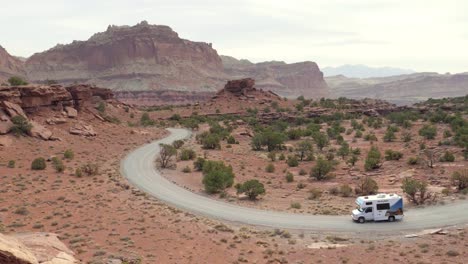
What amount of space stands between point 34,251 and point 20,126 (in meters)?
37.4

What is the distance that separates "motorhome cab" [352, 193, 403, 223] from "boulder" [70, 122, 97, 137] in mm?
42090

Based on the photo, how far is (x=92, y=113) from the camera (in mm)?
67188

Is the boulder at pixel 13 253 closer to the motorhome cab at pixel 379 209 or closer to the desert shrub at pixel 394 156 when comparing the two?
the motorhome cab at pixel 379 209

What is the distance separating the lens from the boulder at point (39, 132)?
4963cm

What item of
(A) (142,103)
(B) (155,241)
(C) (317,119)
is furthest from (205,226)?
(A) (142,103)

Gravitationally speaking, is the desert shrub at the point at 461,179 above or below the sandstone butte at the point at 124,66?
below

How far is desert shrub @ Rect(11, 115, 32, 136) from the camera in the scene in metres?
47.6

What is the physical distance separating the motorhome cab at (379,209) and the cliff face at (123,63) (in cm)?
15573

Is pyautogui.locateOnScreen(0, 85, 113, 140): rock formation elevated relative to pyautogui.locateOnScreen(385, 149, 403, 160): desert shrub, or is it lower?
elevated

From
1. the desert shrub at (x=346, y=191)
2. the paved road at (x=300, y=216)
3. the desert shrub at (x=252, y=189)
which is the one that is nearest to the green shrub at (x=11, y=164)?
the paved road at (x=300, y=216)

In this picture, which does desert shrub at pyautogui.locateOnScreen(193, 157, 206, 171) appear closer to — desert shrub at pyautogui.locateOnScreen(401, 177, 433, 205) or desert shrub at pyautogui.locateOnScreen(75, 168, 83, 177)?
desert shrub at pyautogui.locateOnScreen(75, 168, 83, 177)

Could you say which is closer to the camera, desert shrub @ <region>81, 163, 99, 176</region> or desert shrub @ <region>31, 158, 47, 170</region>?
desert shrub @ <region>81, 163, 99, 176</region>

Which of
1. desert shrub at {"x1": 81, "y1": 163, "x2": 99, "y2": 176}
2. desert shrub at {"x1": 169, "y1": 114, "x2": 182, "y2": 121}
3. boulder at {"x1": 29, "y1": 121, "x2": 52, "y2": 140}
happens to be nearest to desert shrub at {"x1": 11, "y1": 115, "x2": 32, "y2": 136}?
boulder at {"x1": 29, "y1": 121, "x2": 52, "y2": 140}

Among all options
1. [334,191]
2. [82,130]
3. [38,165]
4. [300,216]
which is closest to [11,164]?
[38,165]
